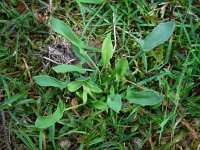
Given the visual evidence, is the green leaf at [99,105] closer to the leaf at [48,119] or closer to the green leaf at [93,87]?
the green leaf at [93,87]

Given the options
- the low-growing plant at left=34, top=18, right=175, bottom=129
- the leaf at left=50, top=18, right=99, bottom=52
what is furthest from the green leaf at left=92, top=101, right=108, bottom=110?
the leaf at left=50, top=18, right=99, bottom=52

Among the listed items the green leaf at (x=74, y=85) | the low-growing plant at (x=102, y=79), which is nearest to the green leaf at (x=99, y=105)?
the low-growing plant at (x=102, y=79)

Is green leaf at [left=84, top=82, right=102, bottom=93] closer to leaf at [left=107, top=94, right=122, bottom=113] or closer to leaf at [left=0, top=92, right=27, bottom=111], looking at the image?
leaf at [left=107, top=94, right=122, bottom=113]

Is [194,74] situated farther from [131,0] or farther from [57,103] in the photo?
[57,103]

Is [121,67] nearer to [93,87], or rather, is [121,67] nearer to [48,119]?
[93,87]

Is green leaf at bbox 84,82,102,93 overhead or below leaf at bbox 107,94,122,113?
overhead

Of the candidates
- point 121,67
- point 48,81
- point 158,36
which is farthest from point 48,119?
point 158,36

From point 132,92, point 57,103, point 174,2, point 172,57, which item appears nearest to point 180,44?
point 172,57
